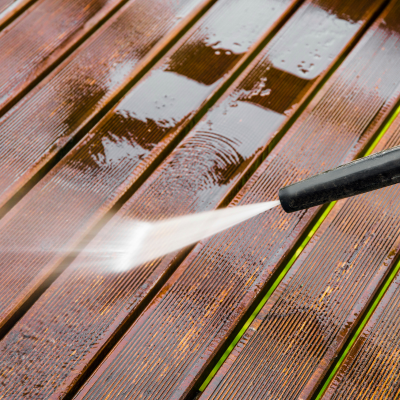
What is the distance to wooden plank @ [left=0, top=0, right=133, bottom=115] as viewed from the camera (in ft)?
5.47

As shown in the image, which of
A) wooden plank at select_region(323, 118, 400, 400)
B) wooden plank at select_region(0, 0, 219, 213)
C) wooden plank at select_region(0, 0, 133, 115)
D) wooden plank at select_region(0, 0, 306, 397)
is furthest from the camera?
wooden plank at select_region(0, 0, 133, 115)

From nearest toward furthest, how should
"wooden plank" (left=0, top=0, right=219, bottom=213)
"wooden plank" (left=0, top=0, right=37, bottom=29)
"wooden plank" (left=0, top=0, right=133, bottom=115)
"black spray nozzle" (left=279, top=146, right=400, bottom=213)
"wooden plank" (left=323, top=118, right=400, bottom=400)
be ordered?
1. "black spray nozzle" (left=279, top=146, right=400, bottom=213)
2. "wooden plank" (left=323, top=118, right=400, bottom=400)
3. "wooden plank" (left=0, top=0, right=219, bottom=213)
4. "wooden plank" (left=0, top=0, right=133, bottom=115)
5. "wooden plank" (left=0, top=0, right=37, bottom=29)

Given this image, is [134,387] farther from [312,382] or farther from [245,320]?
[312,382]

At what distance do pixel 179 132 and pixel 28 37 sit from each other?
2.75 feet

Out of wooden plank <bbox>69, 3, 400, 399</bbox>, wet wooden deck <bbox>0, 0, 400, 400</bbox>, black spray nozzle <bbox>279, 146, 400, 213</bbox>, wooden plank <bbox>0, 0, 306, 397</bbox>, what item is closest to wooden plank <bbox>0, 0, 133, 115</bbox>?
wet wooden deck <bbox>0, 0, 400, 400</bbox>

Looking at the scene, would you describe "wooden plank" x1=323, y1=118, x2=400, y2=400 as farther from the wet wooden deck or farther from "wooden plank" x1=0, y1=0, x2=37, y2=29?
"wooden plank" x1=0, y1=0, x2=37, y2=29

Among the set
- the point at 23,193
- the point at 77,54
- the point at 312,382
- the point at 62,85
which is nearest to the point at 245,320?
the point at 312,382

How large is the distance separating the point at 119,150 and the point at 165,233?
383 millimetres

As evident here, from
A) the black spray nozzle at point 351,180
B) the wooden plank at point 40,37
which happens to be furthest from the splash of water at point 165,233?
the wooden plank at point 40,37

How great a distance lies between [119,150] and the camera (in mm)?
1521

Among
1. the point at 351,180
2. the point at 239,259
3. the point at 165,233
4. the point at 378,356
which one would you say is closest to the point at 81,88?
the point at 165,233

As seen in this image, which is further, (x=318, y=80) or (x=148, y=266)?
(x=318, y=80)

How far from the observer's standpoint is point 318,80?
1660 mm

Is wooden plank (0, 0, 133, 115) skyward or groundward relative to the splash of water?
skyward
